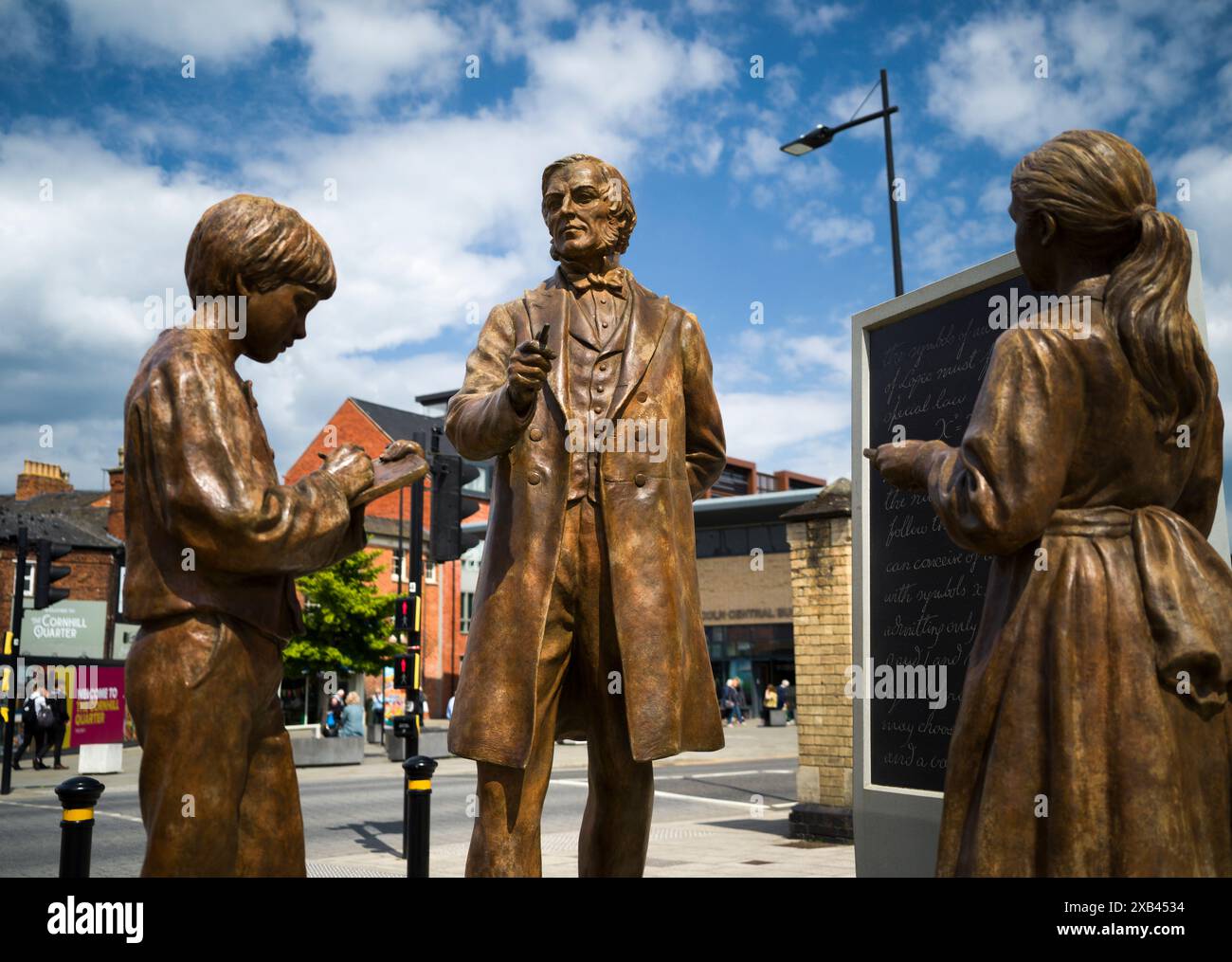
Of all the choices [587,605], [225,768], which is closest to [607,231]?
[587,605]

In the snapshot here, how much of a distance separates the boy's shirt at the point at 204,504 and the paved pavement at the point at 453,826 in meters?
5.04

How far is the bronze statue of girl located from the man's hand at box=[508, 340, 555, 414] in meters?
1.10

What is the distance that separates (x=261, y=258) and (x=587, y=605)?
1393 mm

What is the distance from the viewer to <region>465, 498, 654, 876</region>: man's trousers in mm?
3383

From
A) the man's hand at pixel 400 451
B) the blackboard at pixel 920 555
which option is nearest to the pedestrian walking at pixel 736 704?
the blackboard at pixel 920 555

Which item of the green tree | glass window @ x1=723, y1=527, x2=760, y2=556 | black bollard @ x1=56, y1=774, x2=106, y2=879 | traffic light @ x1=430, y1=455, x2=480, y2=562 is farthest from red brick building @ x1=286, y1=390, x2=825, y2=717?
black bollard @ x1=56, y1=774, x2=106, y2=879

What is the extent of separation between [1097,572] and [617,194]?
1956mm

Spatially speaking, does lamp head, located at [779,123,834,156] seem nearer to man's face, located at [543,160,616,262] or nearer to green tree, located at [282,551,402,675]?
man's face, located at [543,160,616,262]

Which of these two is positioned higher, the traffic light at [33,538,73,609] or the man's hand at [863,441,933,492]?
the traffic light at [33,538,73,609]

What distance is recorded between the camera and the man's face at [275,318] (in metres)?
2.88

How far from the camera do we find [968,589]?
6332 millimetres

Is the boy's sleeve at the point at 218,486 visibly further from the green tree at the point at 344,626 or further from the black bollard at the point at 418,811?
the green tree at the point at 344,626

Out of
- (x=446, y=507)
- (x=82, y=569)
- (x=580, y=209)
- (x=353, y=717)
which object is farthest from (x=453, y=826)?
(x=82, y=569)
